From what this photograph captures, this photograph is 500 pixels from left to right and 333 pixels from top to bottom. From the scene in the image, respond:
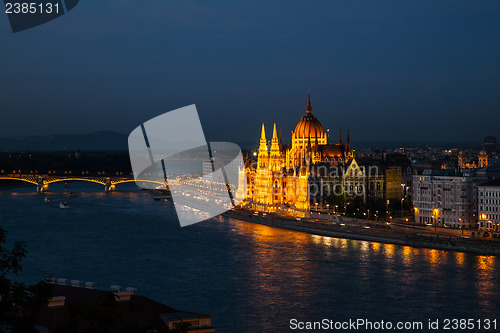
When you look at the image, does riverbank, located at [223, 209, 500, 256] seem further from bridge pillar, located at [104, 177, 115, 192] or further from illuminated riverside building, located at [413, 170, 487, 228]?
bridge pillar, located at [104, 177, 115, 192]

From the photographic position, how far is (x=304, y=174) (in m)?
25.5

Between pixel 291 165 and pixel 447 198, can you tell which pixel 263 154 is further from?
pixel 447 198

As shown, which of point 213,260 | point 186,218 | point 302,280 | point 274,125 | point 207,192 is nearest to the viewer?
point 302,280

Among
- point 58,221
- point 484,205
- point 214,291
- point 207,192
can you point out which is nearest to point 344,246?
point 484,205

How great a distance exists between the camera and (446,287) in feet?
35.4

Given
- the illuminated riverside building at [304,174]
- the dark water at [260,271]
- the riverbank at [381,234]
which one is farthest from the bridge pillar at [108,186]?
the dark water at [260,271]

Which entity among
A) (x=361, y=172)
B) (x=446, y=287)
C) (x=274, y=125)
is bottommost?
(x=446, y=287)

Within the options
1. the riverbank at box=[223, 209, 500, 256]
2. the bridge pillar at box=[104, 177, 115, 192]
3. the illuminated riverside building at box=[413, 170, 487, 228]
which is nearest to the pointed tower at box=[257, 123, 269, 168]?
the riverbank at box=[223, 209, 500, 256]

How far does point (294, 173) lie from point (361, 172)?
2.99 meters

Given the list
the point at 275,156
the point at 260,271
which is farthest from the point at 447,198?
the point at 275,156

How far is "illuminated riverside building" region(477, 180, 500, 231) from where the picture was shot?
1666 centimetres

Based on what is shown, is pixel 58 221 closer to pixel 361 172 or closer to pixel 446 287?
pixel 361 172

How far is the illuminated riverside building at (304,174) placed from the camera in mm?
24125

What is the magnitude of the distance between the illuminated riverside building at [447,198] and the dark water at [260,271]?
2763 mm
